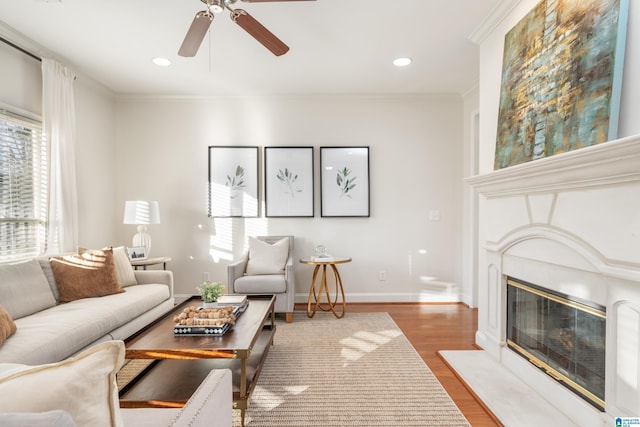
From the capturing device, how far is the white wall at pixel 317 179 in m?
4.20

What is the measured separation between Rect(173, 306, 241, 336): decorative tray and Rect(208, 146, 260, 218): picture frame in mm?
2157

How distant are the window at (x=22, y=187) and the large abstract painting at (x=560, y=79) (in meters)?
3.98

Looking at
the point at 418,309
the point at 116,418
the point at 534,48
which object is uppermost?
the point at 534,48

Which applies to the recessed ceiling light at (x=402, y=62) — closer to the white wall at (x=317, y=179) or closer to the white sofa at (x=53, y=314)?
the white wall at (x=317, y=179)

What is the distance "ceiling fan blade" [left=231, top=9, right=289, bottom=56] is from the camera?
6.21ft

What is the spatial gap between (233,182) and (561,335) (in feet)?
11.7

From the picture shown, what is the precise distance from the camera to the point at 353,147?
13.7ft

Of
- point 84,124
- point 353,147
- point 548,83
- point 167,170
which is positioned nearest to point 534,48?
point 548,83

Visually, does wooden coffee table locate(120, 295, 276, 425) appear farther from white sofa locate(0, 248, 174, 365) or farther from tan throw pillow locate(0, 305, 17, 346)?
tan throw pillow locate(0, 305, 17, 346)

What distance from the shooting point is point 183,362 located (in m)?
2.11

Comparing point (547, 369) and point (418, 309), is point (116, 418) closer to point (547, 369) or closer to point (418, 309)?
point (547, 369)

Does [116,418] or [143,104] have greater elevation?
[143,104]

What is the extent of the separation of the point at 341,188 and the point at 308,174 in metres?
0.46

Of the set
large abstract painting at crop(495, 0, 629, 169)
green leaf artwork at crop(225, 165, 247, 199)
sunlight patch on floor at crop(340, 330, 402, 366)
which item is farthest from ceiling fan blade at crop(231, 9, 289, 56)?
sunlight patch on floor at crop(340, 330, 402, 366)
